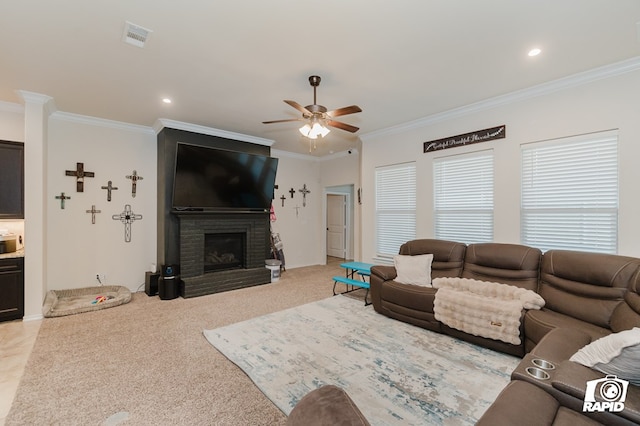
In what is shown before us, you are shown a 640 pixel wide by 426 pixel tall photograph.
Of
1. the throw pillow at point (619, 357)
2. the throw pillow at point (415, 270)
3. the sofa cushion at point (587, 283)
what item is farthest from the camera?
the throw pillow at point (415, 270)

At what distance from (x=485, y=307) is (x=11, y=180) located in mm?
5784

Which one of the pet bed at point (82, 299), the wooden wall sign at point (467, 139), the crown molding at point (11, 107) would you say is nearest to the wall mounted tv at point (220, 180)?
the pet bed at point (82, 299)

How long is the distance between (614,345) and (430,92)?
3047mm

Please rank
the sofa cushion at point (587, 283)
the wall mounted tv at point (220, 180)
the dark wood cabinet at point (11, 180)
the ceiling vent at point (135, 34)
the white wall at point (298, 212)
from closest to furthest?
the ceiling vent at point (135, 34) → the sofa cushion at point (587, 283) → the dark wood cabinet at point (11, 180) → the wall mounted tv at point (220, 180) → the white wall at point (298, 212)

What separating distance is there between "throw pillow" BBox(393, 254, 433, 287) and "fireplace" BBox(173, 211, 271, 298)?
2.73 m

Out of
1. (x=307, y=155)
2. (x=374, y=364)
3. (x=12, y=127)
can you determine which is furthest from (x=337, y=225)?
Answer: (x=12, y=127)

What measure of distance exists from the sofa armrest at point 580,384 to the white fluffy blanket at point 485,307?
1206mm

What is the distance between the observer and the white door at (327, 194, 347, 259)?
342 inches

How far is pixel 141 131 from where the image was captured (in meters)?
4.92

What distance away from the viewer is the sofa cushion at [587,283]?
2.46 meters

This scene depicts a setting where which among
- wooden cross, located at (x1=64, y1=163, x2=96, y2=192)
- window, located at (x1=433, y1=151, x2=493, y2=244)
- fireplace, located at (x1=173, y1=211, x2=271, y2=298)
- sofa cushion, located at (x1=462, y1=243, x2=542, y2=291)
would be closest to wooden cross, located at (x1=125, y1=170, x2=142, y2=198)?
wooden cross, located at (x1=64, y1=163, x2=96, y2=192)

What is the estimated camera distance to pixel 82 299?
167 inches

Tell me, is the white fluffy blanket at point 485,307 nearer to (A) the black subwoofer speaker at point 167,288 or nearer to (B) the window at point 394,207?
(B) the window at point 394,207

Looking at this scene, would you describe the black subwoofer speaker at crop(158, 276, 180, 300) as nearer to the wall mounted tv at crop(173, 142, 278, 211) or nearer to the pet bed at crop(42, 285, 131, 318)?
the pet bed at crop(42, 285, 131, 318)
